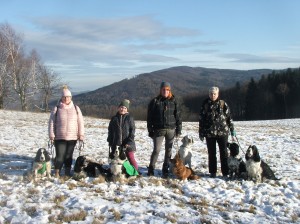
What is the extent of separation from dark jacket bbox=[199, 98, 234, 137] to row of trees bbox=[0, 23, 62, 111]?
105 feet

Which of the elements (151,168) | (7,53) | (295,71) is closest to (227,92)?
(295,71)

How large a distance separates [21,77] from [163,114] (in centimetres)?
3256

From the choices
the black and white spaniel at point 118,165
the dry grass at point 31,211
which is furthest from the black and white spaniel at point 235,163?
the dry grass at point 31,211

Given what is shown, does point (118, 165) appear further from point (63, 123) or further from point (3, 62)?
point (3, 62)

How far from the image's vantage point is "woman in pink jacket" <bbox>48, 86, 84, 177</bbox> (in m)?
8.03

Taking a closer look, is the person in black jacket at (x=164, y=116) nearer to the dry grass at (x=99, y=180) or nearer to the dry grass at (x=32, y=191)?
the dry grass at (x=99, y=180)

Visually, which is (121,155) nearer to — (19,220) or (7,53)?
(19,220)

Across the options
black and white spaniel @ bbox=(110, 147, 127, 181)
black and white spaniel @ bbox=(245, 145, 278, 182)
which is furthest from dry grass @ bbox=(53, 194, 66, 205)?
black and white spaniel @ bbox=(245, 145, 278, 182)

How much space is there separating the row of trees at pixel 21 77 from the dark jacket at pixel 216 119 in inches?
1254

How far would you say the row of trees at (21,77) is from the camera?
3581cm

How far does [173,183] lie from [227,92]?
3440 inches

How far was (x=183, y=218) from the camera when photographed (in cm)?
600

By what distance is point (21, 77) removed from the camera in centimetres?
3744

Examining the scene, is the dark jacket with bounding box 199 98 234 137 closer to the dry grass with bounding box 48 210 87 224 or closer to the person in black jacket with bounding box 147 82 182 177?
the person in black jacket with bounding box 147 82 182 177
